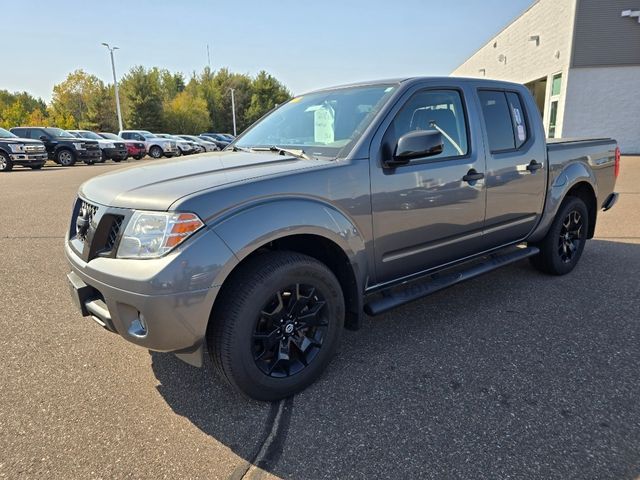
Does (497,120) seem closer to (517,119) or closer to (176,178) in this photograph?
(517,119)

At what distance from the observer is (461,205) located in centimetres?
327

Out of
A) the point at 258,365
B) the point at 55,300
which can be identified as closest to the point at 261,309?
the point at 258,365

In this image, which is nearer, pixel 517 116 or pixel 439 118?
pixel 439 118

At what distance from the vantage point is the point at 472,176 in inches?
130

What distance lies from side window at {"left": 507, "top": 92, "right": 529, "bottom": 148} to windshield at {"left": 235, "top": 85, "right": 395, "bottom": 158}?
4.62 ft

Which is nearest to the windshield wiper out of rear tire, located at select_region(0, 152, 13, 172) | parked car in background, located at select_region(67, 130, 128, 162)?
rear tire, located at select_region(0, 152, 13, 172)

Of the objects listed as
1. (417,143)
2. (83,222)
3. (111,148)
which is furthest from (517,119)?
(111,148)

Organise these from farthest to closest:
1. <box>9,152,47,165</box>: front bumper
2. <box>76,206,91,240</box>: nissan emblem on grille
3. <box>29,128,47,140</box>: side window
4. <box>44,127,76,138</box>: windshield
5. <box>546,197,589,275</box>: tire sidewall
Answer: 1. <box>44,127,76,138</box>: windshield
2. <box>29,128,47,140</box>: side window
3. <box>9,152,47,165</box>: front bumper
4. <box>546,197,589,275</box>: tire sidewall
5. <box>76,206,91,240</box>: nissan emblem on grille

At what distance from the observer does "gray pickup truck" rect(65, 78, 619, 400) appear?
214 cm

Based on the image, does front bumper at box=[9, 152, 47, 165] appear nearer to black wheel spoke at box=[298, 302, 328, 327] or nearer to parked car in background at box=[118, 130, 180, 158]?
parked car in background at box=[118, 130, 180, 158]

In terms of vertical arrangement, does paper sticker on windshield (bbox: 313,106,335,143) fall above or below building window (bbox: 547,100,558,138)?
below

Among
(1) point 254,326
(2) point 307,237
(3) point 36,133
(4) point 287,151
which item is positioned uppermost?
(3) point 36,133

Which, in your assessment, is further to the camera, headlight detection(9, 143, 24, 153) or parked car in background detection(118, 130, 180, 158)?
parked car in background detection(118, 130, 180, 158)

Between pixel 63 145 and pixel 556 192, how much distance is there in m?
21.1
